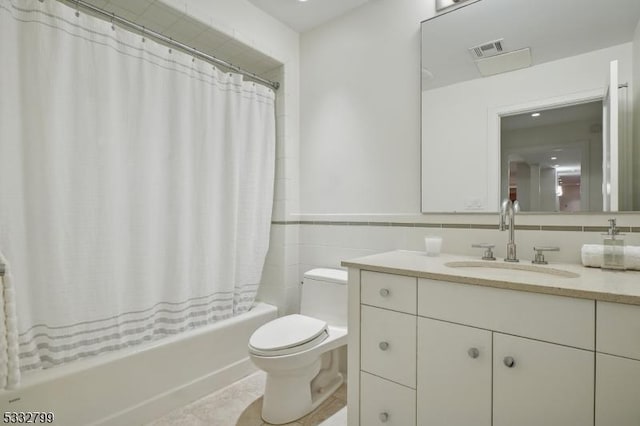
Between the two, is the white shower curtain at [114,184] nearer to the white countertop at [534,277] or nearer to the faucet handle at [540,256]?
the white countertop at [534,277]

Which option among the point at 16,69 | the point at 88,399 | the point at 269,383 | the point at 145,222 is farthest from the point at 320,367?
the point at 16,69

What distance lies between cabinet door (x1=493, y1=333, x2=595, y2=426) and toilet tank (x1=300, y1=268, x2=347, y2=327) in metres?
0.95

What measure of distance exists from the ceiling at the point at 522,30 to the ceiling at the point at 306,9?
2.04 ft

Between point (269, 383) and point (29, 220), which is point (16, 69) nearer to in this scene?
point (29, 220)

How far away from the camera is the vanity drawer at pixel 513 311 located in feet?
3.02

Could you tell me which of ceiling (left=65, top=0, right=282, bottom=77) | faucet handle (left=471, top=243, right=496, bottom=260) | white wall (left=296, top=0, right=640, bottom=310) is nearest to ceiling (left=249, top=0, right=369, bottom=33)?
white wall (left=296, top=0, right=640, bottom=310)

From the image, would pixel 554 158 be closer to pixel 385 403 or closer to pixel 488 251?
pixel 488 251

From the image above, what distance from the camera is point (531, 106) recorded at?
149cm

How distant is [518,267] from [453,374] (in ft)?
1.82

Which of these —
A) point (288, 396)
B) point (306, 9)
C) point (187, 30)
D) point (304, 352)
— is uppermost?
point (306, 9)

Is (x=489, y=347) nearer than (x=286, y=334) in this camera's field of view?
Yes

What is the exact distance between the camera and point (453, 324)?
1135 millimetres

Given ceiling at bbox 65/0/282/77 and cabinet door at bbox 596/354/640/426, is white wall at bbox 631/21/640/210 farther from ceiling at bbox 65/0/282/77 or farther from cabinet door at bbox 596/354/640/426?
ceiling at bbox 65/0/282/77

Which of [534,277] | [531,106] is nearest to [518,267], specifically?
[534,277]
